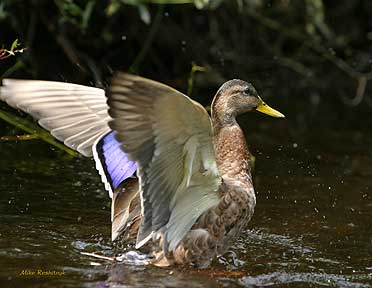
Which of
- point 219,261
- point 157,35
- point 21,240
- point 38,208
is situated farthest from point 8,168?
point 157,35

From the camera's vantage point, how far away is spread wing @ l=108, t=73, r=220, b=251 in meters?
4.53

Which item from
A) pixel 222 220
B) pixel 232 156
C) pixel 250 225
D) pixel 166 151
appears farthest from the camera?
pixel 250 225

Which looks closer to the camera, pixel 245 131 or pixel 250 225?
pixel 250 225

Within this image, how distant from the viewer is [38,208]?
20.4 feet

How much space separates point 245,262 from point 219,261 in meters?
0.16

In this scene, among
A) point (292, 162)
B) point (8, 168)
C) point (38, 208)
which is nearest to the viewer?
point (38, 208)

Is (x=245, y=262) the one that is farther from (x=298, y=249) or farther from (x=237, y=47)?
(x=237, y=47)

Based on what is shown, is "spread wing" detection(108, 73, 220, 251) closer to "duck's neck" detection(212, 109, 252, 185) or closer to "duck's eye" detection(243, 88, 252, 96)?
"duck's neck" detection(212, 109, 252, 185)

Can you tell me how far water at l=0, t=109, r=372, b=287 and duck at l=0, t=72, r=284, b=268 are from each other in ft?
0.57

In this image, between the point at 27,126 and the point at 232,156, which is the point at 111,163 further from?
the point at 27,126

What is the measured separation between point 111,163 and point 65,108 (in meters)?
0.40

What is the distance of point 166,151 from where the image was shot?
15.8 feet

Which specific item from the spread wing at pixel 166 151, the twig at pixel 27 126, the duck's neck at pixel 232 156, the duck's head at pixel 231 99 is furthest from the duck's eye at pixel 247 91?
the twig at pixel 27 126

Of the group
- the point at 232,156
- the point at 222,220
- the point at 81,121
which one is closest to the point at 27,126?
the point at 81,121
